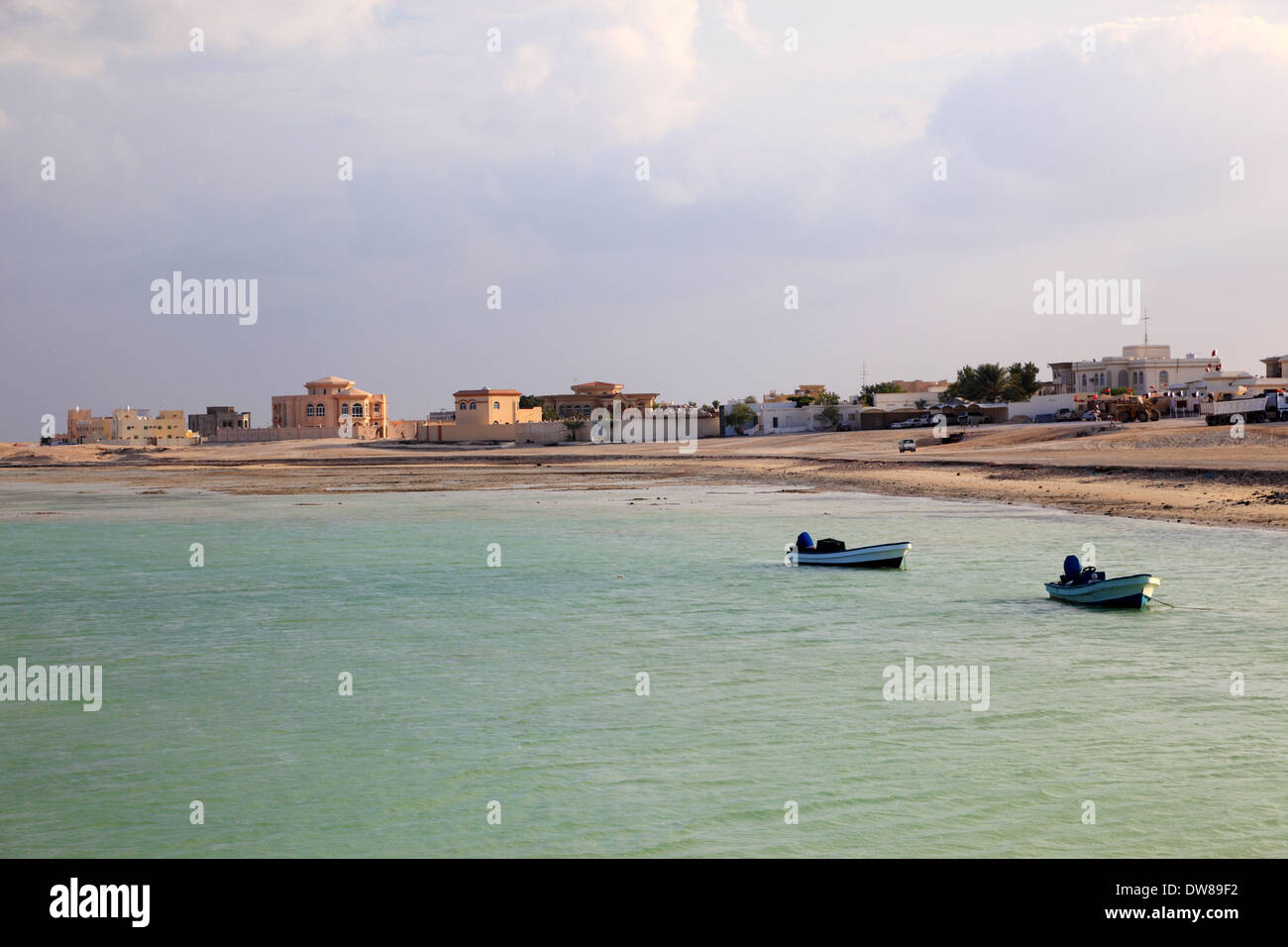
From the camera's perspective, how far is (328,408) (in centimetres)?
12938

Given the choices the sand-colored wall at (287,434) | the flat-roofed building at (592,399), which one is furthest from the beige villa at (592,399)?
the sand-colored wall at (287,434)

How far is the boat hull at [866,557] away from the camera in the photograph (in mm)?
25328

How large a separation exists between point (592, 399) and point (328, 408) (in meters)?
37.9

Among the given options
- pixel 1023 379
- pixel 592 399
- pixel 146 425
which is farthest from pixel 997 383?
pixel 146 425

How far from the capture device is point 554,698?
1460 centimetres

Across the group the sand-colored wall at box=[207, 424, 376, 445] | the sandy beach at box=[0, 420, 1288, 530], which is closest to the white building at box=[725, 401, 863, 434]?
the sandy beach at box=[0, 420, 1288, 530]

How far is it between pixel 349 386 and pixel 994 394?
74778 mm

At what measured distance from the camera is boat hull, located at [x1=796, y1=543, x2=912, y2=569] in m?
25.3

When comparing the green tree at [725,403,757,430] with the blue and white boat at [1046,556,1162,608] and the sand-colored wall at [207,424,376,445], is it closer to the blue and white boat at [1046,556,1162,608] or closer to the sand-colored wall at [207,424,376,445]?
the sand-colored wall at [207,424,376,445]

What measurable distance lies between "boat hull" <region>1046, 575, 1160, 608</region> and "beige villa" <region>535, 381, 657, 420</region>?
12451 cm

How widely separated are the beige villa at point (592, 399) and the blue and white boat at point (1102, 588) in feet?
408
